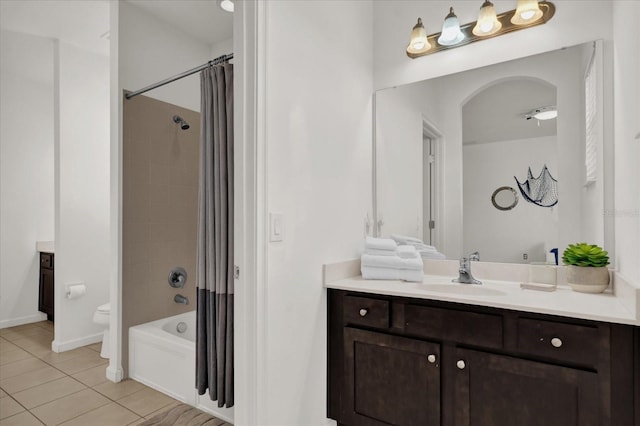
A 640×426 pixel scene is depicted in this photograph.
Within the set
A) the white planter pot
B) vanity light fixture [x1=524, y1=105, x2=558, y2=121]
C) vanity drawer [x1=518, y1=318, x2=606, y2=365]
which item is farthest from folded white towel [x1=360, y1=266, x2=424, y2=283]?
vanity light fixture [x1=524, y1=105, x2=558, y2=121]

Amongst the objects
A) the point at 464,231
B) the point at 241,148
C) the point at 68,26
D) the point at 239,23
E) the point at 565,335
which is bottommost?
the point at 565,335

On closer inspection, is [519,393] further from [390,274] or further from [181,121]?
[181,121]

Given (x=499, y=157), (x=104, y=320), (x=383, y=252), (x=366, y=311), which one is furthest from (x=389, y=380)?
(x=104, y=320)

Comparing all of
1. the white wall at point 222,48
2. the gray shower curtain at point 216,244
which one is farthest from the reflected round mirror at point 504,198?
the white wall at point 222,48

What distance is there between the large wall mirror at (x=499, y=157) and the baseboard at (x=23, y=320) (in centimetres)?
423

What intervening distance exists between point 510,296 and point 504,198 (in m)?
0.68

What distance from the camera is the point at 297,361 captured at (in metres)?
1.71

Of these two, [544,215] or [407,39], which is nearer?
[544,215]

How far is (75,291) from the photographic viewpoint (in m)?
3.22

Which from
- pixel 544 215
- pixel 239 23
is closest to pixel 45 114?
pixel 239 23

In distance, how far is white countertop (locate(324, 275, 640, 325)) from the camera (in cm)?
130

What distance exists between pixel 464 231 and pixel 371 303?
0.77m

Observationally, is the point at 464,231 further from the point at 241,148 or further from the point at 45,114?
the point at 45,114

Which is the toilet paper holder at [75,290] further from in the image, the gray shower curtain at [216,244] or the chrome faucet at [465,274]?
the chrome faucet at [465,274]
